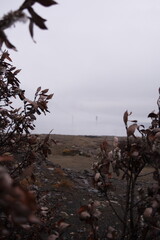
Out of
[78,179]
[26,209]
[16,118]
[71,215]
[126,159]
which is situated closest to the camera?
[26,209]

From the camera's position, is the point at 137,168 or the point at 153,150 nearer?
the point at 153,150

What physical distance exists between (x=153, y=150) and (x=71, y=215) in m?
4.20

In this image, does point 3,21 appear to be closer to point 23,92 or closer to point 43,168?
point 23,92

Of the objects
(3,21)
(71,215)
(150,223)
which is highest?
(3,21)

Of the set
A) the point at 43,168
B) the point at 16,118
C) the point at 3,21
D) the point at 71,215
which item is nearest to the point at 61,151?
the point at 43,168

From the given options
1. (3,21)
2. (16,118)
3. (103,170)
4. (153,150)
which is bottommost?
(103,170)

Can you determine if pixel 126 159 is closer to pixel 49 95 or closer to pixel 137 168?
pixel 137 168

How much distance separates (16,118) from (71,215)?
3470 millimetres

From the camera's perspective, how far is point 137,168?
8.18ft

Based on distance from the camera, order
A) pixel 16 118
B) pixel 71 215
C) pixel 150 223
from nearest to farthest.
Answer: pixel 150 223 < pixel 16 118 < pixel 71 215

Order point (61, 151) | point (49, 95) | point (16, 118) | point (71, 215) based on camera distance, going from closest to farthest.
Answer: point (49, 95), point (16, 118), point (71, 215), point (61, 151)

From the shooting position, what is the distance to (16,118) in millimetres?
3113

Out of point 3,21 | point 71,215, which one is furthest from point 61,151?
point 3,21

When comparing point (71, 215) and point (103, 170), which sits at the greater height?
point (103, 170)
